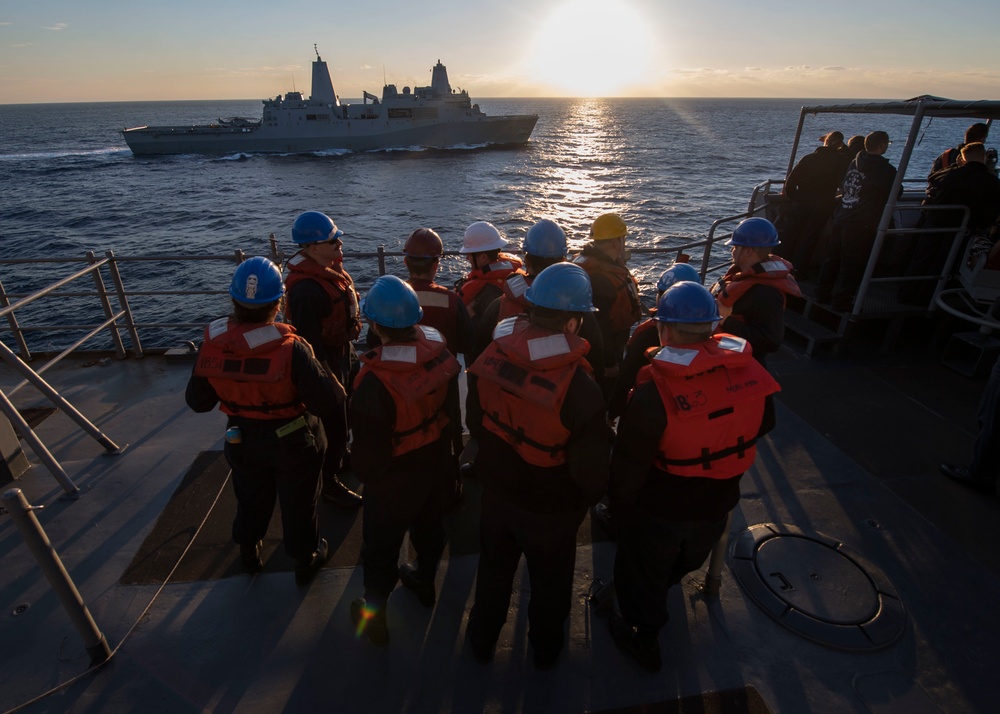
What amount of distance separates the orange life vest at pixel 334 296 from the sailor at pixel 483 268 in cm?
92

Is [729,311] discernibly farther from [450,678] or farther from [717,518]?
[450,678]

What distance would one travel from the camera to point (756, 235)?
3982 mm

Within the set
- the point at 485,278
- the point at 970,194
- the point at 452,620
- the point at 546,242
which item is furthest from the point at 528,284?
the point at 970,194

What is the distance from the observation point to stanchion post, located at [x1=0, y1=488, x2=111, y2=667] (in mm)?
2332

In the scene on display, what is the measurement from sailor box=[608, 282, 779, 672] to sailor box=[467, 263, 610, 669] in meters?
0.21

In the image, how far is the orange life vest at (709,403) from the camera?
2.32 metres

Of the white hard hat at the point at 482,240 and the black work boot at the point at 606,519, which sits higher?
the white hard hat at the point at 482,240

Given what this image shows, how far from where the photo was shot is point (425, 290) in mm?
3795

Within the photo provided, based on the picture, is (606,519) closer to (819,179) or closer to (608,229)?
(608,229)

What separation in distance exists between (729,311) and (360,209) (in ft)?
125

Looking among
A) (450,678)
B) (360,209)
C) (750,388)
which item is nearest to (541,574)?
(450,678)

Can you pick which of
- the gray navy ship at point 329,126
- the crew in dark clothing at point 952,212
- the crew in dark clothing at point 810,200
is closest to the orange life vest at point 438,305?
the crew in dark clothing at point 810,200

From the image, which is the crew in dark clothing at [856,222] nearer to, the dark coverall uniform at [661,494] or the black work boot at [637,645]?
the dark coverall uniform at [661,494]

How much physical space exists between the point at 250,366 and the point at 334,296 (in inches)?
47.5
